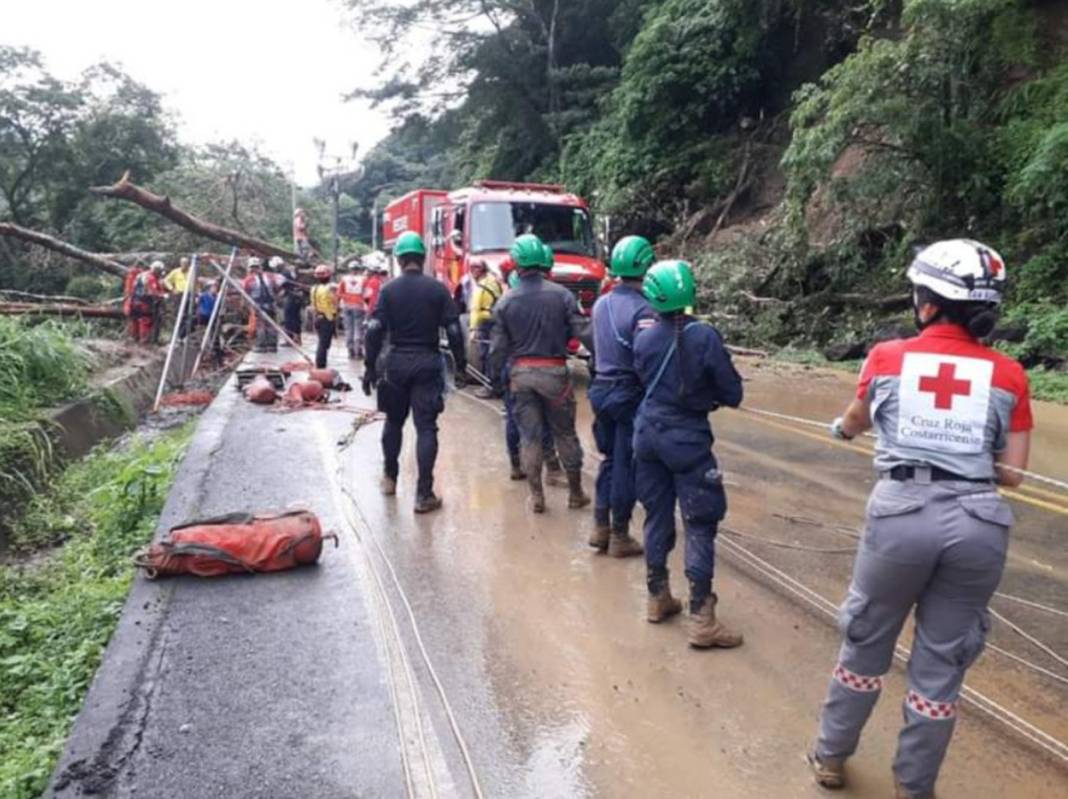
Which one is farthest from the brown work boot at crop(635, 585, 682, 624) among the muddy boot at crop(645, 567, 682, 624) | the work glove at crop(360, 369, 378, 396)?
the work glove at crop(360, 369, 378, 396)

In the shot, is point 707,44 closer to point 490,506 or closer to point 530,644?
point 490,506

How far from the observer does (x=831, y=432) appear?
140 inches

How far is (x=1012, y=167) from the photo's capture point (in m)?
15.2

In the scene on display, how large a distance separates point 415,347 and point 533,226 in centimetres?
725

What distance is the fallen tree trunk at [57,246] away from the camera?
55.3 feet

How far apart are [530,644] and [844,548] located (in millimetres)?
2469

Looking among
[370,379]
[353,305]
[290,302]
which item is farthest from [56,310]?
[370,379]

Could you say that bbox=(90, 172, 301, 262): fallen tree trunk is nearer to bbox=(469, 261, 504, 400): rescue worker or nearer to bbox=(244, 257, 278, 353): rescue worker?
bbox=(244, 257, 278, 353): rescue worker

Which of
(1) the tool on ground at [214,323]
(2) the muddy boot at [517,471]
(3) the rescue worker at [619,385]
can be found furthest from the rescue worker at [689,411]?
(1) the tool on ground at [214,323]

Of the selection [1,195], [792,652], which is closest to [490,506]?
[792,652]

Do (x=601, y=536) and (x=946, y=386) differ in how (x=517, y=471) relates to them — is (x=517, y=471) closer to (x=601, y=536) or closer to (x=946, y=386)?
(x=601, y=536)

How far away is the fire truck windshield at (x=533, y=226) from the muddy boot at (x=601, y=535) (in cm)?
805

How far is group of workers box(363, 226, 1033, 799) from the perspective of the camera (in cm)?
295

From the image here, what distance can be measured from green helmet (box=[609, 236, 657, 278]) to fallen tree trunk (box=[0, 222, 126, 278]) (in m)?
15.0
